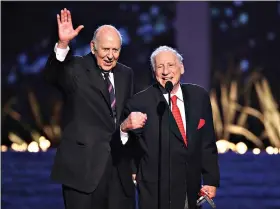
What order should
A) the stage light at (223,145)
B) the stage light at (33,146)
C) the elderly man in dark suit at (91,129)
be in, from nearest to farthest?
the elderly man in dark suit at (91,129) → the stage light at (223,145) → the stage light at (33,146)

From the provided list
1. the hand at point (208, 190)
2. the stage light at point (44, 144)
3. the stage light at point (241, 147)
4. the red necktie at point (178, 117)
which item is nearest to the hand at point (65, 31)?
the red necktie at point (178, 117)

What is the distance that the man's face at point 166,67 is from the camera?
2.98 metres

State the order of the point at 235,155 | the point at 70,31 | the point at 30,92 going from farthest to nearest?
the point at 30,92
the point at 235,155
the point at 70,31

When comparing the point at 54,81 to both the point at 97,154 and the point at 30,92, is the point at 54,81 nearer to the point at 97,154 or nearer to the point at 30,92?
the point at 97,154

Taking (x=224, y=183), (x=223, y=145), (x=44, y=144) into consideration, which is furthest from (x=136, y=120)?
(x=44, y=144)

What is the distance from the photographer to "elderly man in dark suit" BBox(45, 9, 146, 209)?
3008 mm

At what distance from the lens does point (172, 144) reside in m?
2.96

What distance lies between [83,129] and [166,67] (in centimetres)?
49

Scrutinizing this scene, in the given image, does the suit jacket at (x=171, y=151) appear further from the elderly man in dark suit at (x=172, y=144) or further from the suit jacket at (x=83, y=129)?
the suit jacket at (x=83, y=129)

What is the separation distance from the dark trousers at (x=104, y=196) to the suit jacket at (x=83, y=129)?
4 cm

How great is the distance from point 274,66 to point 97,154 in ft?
17.8

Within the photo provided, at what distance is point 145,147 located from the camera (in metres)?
2.96

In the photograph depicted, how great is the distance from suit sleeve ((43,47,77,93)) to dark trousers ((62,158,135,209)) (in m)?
0.41

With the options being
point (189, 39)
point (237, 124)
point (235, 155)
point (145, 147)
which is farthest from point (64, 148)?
point (237, 124)
